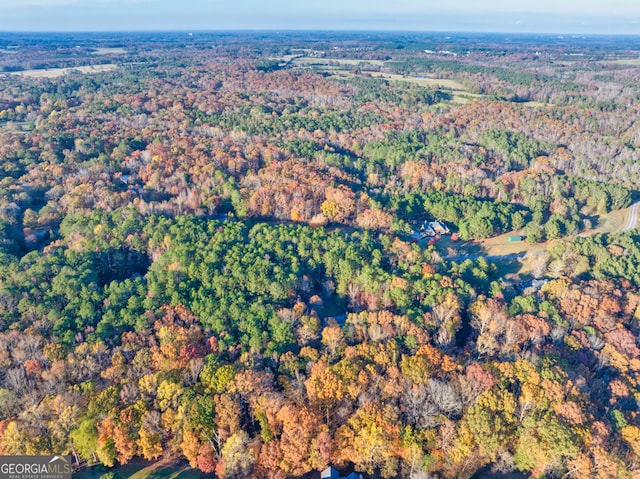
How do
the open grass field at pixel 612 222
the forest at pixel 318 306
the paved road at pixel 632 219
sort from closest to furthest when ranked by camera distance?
the forest at pixel 318 306 → the open grass field at pixel 612 222 → the paved road at pixel 632 219

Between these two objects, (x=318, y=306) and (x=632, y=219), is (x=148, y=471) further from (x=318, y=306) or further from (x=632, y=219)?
(x=632, y=219)

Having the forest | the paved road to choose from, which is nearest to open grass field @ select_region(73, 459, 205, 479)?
the forest

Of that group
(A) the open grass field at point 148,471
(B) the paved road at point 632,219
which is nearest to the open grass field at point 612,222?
(B) the paved road at point 632,219

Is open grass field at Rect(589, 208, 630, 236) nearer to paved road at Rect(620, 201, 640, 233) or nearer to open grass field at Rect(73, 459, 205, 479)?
paved road at Rect(620, 201, 640, 233)

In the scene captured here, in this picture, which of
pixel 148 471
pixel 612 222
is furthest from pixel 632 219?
pixel 148 471

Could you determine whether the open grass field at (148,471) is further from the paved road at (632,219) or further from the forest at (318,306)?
the paved road at (632,219)

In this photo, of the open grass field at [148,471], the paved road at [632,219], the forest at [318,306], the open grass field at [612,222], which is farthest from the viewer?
the paved road at [632,219]

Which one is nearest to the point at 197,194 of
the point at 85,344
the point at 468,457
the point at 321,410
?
the point at 85,344
